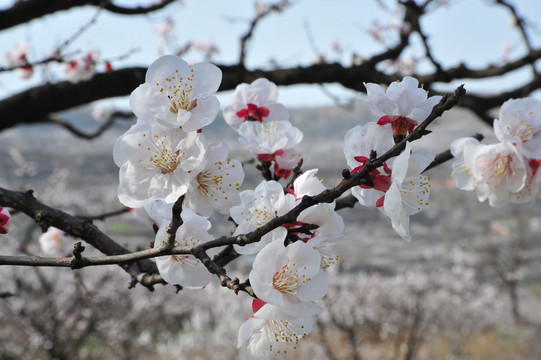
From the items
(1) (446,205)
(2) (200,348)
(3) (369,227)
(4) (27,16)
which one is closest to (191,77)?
(4) (27,16)

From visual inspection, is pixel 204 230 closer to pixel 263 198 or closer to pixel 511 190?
pixel 263 198

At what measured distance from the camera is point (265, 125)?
2.95ft

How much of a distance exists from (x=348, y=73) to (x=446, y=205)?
17.2 metres

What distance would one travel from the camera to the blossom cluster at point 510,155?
794mm

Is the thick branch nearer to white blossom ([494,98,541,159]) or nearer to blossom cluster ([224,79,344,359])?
blossom cluster ([224,79,344,359])

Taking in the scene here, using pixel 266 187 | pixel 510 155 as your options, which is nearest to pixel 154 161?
pixel 266 187

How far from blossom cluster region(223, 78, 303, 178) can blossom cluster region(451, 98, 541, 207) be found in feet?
1.06

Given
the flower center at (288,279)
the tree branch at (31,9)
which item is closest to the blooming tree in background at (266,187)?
the flower center at (288,279)

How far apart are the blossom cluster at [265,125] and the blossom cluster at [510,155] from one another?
0.32m

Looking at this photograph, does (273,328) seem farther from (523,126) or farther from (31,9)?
(31,9)

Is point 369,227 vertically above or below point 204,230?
below

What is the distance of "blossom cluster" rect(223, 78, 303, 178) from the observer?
827mm

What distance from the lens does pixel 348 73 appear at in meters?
2.28

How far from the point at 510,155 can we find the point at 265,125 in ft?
1.52
